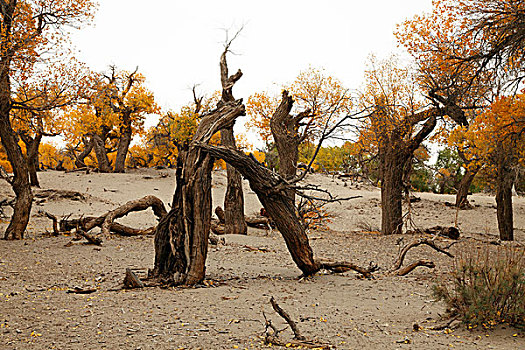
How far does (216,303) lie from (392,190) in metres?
9.76

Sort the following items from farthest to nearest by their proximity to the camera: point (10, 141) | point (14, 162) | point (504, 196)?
1. point (504, 196)
2. point (14, 162)
3. point (10, 141)

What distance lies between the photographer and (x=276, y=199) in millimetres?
6867

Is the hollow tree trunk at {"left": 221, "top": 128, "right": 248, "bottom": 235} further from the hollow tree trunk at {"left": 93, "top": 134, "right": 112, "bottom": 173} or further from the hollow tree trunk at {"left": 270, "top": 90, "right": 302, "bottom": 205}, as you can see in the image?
the hollow tree trunk at {"left": 93, "top": 134, "right": 112, "bottom": 173}

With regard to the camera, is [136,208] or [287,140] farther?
[287,140]

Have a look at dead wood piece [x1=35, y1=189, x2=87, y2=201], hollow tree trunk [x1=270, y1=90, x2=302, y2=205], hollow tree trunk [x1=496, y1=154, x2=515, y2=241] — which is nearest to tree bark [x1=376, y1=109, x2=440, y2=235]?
hollow tree trunk [x1=270, y1=90, x2=302, y2=205]

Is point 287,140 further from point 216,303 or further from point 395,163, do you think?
point 216,303

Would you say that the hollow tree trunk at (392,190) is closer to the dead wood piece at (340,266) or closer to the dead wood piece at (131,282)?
the dead wood piece at (340,266)

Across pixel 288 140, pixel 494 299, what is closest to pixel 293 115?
pixel 288 140

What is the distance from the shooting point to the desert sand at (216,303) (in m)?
3.99

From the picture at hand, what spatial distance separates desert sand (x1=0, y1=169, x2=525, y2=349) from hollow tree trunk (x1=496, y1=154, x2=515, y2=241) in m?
5.28

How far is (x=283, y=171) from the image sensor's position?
15.3m

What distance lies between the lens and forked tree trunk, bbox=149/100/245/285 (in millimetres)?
6316

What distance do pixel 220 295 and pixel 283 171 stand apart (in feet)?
32.4

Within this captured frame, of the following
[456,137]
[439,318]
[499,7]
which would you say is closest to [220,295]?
[439,318]
